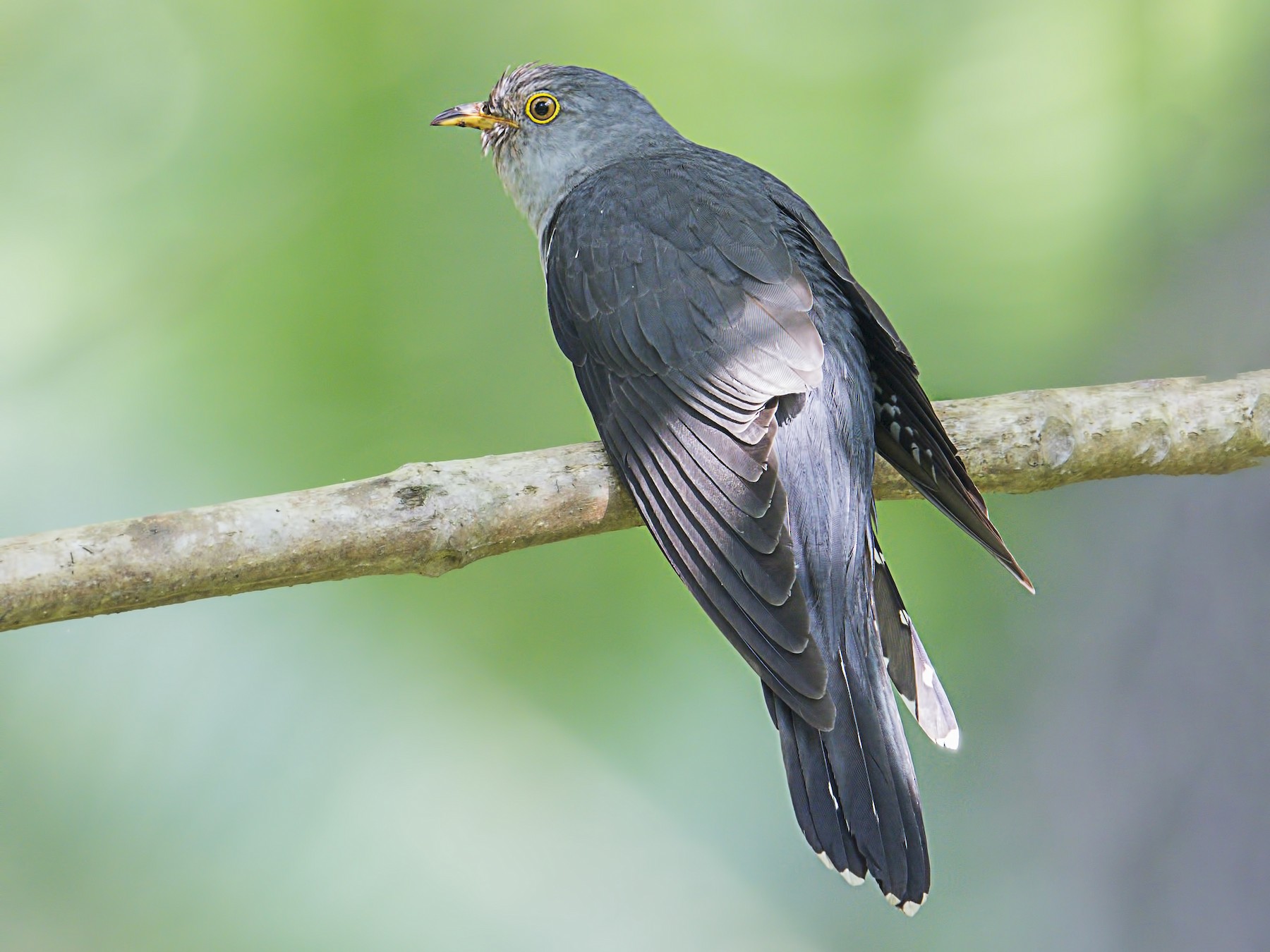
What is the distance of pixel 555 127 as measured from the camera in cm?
284

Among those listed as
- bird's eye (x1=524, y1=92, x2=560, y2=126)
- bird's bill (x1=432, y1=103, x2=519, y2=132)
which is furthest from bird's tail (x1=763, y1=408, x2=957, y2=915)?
bird's bill (x1=432, y1=103, x2=519, y2=132)

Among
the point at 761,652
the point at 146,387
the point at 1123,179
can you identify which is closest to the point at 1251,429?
the point at 761,652

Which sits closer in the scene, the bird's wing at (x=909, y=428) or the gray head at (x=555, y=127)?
the bird's wing at (x=909, y=428)

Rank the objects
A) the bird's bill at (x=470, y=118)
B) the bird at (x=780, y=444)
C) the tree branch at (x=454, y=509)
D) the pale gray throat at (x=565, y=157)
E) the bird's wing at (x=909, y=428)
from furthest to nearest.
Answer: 1. the bird's bill at (x=470, y=118)
2. the pale gray throat at (x=565, y=157)
3. the bird's wing at (x=909, y=428)
4. the bird at (x=780, y=444)
5. the tree branch at (x=454, y=509)

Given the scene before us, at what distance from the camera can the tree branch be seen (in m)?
1.74

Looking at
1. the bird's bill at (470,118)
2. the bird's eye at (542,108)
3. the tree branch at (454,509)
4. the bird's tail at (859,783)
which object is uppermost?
the bird's bill at (470,118)

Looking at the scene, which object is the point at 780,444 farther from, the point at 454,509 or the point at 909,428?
the point at 454,509

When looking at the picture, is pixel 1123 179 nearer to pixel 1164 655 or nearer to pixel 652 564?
pixel 1164 655

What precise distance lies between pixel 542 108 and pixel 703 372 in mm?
1084

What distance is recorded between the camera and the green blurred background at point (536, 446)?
10.6 feet

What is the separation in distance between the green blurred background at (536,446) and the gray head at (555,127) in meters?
0.81

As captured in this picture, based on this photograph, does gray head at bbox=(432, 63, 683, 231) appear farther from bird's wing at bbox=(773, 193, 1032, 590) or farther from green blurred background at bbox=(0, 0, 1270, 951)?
Result: green blurred background at bbox=(0, 0, 1270, 951)

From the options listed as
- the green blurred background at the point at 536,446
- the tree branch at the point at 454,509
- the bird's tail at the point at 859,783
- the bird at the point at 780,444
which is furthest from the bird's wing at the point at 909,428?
the green blurred background at the point at 536,446

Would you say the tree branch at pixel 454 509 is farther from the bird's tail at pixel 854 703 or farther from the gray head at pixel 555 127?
the gray head at pixel 555 127
